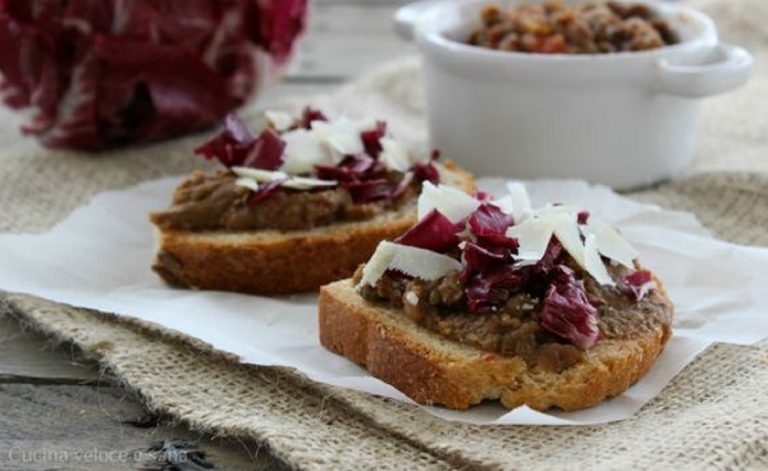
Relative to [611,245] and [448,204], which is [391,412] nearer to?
[448,204]

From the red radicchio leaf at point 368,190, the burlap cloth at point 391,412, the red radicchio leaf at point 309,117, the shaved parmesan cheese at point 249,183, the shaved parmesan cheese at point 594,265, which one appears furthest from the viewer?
the red radicchio leaf at point 309,117

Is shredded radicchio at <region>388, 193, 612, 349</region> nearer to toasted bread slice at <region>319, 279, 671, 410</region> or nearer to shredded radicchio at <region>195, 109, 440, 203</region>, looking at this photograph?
toasted bread slice at <region>319, 279, 671, 410</region>

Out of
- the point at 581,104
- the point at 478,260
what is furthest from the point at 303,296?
the point at 581,104

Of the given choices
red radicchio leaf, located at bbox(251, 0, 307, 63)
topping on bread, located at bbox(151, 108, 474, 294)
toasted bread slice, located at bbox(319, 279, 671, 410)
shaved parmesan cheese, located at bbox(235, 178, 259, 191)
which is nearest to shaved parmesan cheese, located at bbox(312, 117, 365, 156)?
topping on bread, located at bbox(151, 108, 474, 294)

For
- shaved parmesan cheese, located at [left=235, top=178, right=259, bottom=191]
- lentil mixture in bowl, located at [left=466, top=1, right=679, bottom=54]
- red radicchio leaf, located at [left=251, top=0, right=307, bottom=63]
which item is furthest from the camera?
red radicchio leaf, located at [left=251, top=0, right=307, bottom=63]

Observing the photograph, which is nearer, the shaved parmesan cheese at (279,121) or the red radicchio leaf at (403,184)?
the red radicchio leaf at (403,184)

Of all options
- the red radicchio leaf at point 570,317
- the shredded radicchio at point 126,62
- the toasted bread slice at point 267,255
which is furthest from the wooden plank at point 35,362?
the shredded radicchio at point 126,62

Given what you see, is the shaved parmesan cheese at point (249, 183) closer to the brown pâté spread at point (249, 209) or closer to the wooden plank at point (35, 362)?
the brown pâté spread at point (249, 209)
